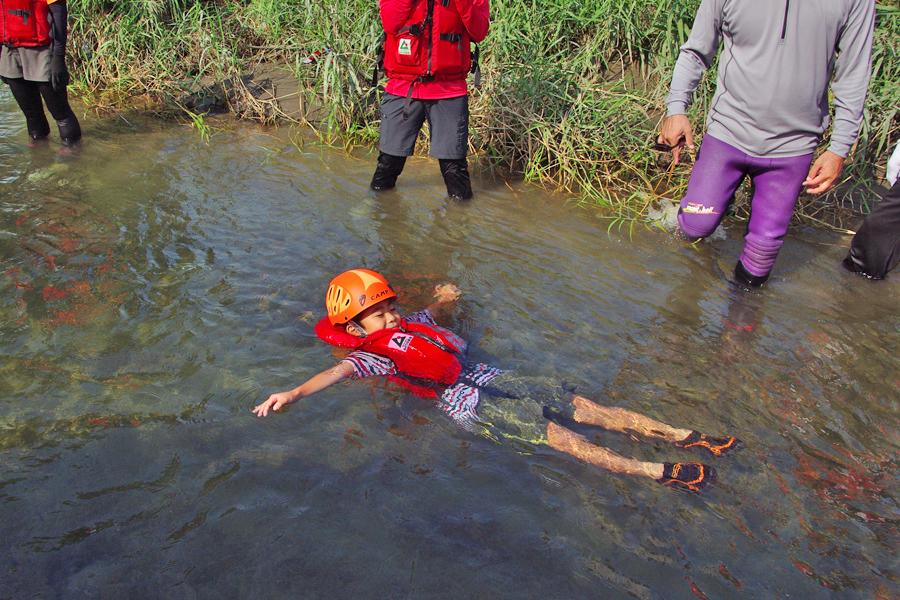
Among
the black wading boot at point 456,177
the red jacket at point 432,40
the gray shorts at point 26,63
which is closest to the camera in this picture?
the red jacket at point 432,40

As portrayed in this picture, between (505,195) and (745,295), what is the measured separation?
8.86 feet

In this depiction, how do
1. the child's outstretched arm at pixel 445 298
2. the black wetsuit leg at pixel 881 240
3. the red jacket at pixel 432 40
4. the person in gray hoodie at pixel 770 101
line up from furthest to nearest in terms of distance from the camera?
the red jacket at pixel 432 40 → the black wetsuit leg at pixel 881 240 → the child's outstretched arm at pixel 445 298 → the person in gray hoodie at pixel 770 101

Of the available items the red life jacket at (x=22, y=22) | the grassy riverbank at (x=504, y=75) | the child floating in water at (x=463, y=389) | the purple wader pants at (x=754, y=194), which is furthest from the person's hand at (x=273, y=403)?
the red life jacket at (x=22, y=22)

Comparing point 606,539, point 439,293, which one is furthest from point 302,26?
point 606,539

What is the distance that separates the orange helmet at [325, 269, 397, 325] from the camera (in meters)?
3.55

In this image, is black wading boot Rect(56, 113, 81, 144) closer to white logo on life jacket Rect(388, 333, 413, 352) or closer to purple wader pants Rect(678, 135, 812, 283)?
white logo on life jacket Rect(388, 333, 413, 352)

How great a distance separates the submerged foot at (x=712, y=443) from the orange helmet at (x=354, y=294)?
72.8 inches

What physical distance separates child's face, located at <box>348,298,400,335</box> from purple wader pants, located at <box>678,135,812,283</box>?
7.69ft

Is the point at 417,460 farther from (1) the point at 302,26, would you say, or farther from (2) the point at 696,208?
(1) the point at 302,26

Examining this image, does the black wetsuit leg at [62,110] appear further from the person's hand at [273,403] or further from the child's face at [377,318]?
the person's hand at [273,403]

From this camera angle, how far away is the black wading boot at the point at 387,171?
5.88 metres

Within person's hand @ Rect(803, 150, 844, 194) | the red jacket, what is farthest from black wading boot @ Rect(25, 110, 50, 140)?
person's hand @ Rect(803, 150, 844, 194)

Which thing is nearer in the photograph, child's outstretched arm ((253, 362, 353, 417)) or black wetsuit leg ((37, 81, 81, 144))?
child's outstretched arm ((253, 362, 353, 417))

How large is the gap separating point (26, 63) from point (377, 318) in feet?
17.5
